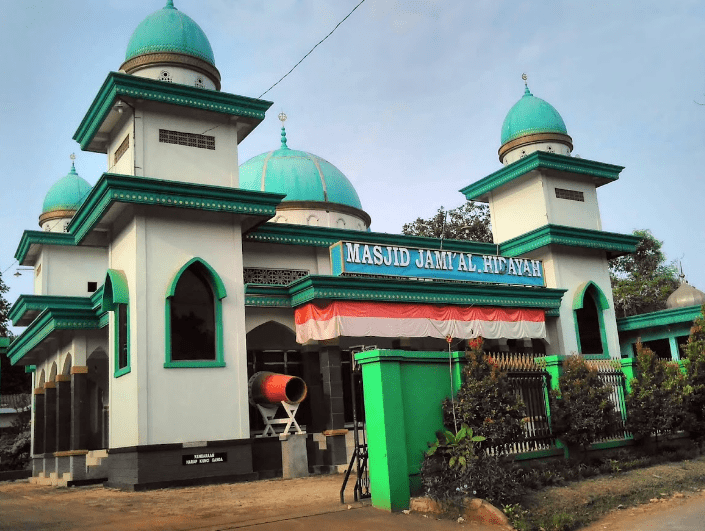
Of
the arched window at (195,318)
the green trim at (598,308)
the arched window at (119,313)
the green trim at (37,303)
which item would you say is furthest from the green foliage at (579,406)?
the green trim at (37,303)

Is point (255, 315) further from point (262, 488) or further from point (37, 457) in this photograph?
point (37, 457)

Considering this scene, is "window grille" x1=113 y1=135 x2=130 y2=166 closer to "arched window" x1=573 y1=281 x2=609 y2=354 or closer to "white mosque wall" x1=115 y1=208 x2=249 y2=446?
"white mosque wall" x1=115 y1=208 x2=249 y2=446

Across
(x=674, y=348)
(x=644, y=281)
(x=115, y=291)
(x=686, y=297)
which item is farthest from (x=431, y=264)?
(x=644, y=281)

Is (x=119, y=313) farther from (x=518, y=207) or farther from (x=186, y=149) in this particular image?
(x=518, y=207)

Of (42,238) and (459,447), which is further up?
(42,238)

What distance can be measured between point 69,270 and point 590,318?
59.3ft

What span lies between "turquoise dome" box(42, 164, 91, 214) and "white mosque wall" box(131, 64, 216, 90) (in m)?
9.69

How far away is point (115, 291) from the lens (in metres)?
15.8

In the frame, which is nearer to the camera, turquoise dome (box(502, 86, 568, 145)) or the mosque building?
the mosque building

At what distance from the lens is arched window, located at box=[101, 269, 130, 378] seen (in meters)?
15.7

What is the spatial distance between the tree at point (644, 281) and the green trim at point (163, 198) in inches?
929

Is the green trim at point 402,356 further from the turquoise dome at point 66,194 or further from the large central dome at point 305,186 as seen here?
the turquoise dome at point 66,194

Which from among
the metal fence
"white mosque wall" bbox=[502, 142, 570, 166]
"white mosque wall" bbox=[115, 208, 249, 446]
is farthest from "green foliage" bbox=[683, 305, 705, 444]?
"white mosque wall" bbox=[502, 142, 570, 166]

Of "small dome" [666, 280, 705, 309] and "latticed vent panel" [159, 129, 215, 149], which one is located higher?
"latticed vent panel" [159, 129, 215, 149]
